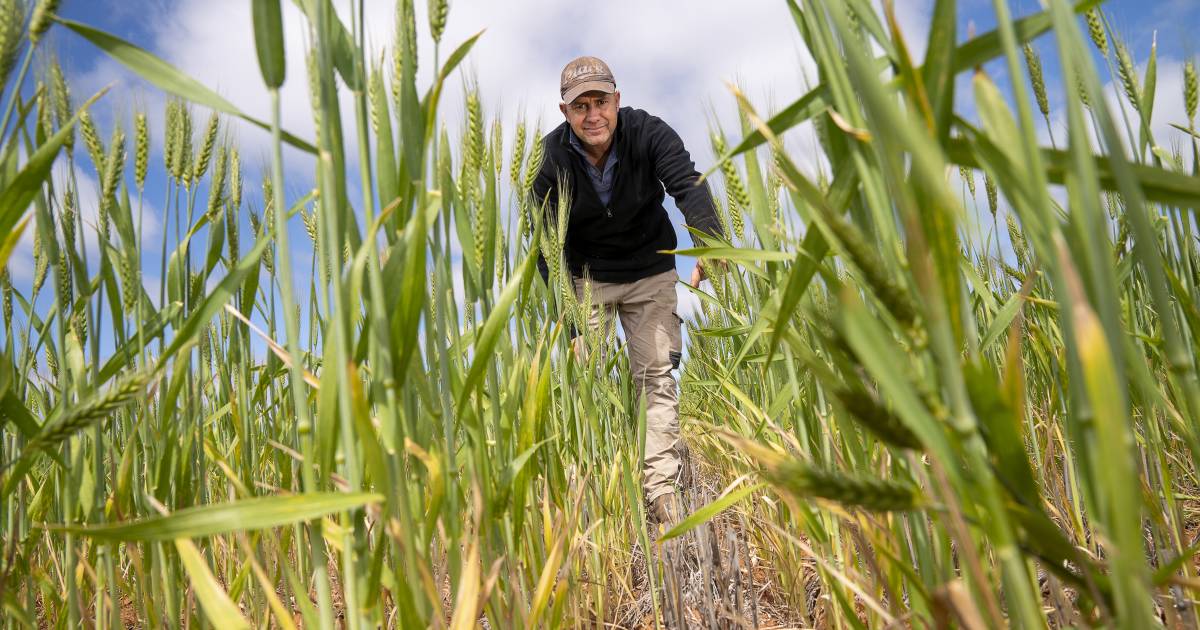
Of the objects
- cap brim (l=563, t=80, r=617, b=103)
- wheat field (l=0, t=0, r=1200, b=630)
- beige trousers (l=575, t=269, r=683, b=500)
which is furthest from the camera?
beige trousers (l=575, t=269, r=683, b=500)

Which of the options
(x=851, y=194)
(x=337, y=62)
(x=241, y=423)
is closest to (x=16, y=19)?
(x=337, y=62)

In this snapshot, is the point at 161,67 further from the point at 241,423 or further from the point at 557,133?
the point at 557,133

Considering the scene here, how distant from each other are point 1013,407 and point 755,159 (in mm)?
539

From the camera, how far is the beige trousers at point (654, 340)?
2863 millimetres

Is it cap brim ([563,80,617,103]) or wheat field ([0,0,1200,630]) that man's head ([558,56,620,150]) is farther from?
wheat field ([0,0,1200,630])

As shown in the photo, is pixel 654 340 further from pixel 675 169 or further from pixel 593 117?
pixel 593 117

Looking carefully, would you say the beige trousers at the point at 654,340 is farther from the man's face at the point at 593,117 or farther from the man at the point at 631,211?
the man's face at the point at 593,117

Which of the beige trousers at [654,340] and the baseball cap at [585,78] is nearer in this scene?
the baseball cap at [585,78]

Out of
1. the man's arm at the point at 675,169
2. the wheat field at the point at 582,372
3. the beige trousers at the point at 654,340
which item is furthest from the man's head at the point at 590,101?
the wheat field at the point at 582,372

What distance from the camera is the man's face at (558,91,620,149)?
9.16 feet

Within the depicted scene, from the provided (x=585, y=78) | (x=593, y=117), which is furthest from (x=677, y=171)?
(x=585, y=78)

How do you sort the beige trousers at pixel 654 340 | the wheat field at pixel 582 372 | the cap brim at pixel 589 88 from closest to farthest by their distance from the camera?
the wheat field at pixel 582 372 < the cap brim at pixel 589 88 < the beige trousers at pixel 654 340

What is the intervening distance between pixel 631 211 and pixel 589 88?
20.0 inches

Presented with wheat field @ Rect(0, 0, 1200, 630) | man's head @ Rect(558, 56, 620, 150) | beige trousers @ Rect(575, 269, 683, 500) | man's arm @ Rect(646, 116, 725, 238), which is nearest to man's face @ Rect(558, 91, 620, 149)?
man's head @ Rect(558, 56, 620, 150)
